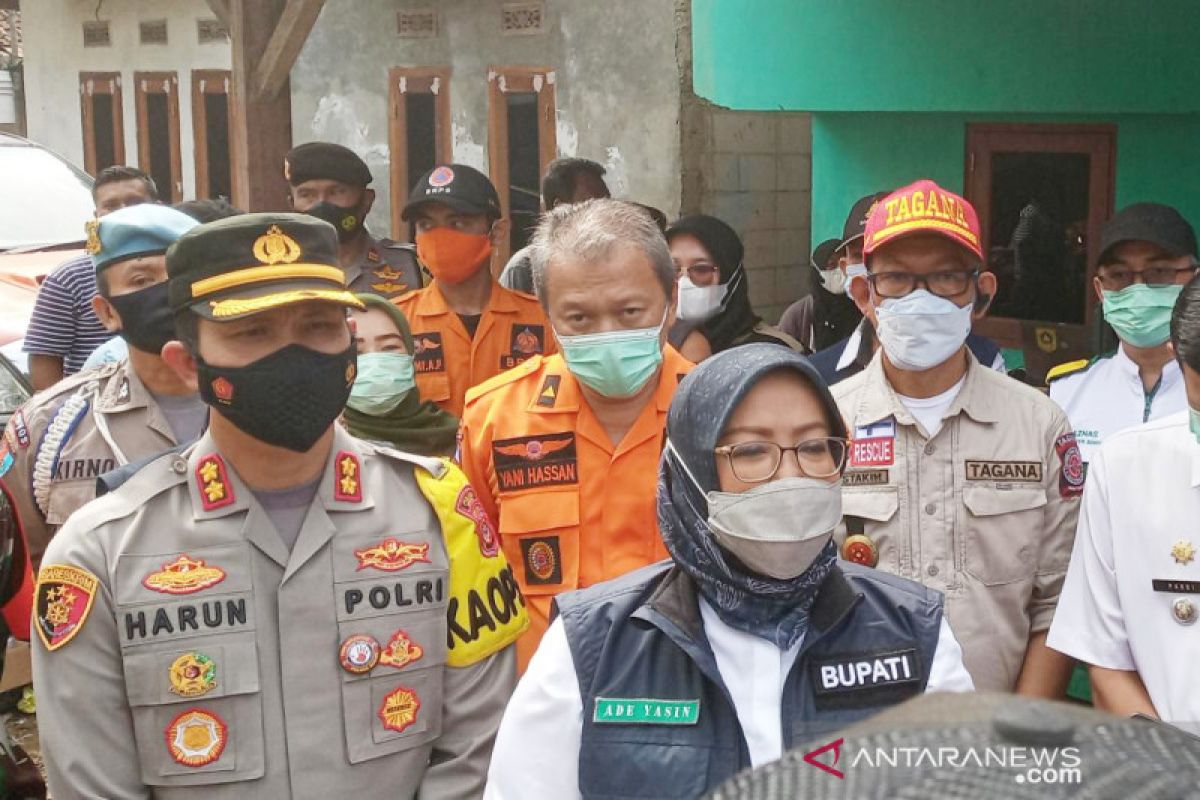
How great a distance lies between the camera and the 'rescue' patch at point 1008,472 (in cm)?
317

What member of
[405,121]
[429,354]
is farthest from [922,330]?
[405,121]

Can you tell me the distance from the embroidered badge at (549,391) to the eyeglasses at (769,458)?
1202mm

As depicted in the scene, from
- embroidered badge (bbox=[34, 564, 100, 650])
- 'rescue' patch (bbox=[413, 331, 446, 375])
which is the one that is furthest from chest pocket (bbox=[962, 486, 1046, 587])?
'rescue' patch (bbox=[413, 331, 446, 375])

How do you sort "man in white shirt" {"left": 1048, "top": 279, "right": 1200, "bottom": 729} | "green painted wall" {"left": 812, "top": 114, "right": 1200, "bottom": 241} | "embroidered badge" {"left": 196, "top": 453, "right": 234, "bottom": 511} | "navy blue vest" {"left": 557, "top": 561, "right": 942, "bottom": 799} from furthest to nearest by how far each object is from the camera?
"green painted wall" {"left": 812, "top": 114, "right": 1200, "bottom": 241}, "man in white shirt" {"left": 1048, "top": 279, "right": 1200, "bottom": 729}, "embroidered badge" {"left": 196, "top": 453, "right": 234, "bottom": 511}, "navy blue vest" {"left": 557, "top": 561, "right": 942, "bottom": 799}

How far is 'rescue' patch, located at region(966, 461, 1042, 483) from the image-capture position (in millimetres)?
3166

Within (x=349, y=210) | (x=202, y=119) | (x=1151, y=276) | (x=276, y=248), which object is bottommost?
(x=1151, y=276)

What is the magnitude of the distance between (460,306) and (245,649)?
270 cm

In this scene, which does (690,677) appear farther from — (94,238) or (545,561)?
(94,238)

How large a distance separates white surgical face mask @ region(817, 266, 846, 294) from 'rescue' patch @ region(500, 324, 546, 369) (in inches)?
52.7

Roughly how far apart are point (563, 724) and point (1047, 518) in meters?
1.61

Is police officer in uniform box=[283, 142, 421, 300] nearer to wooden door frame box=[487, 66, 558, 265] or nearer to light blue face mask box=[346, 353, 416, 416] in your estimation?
light blue face mask box=[346, 353, 416, 416]

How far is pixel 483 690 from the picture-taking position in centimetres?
248

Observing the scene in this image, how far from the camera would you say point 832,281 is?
229 inches

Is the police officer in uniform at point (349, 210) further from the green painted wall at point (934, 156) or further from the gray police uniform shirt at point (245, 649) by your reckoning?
the gray police uniform shirt at point (245, 649)
